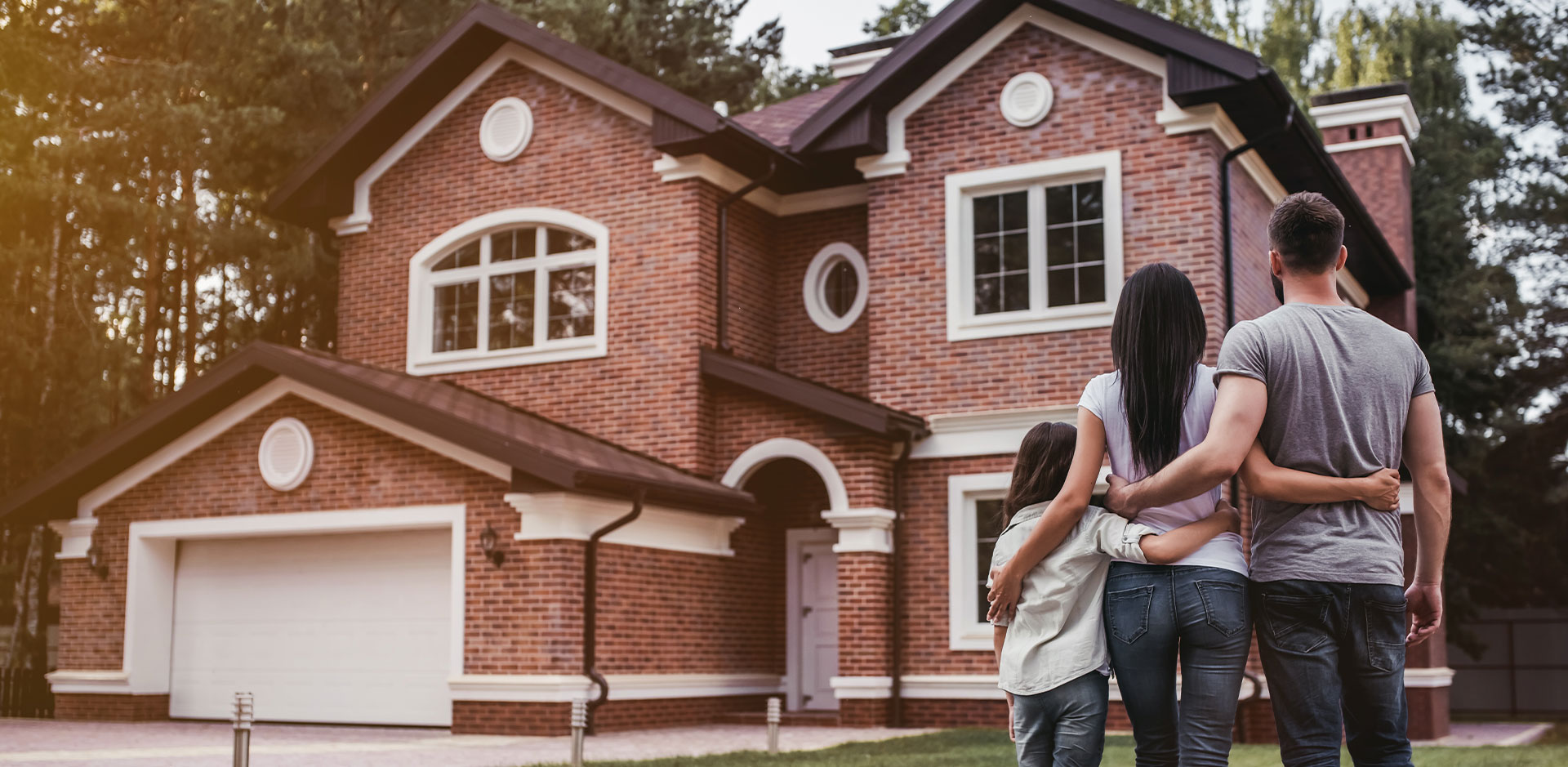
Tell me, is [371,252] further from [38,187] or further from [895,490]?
[895,490]

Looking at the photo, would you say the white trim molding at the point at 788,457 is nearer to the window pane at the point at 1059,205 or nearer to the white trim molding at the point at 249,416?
the white trim molding at the point at 249,416

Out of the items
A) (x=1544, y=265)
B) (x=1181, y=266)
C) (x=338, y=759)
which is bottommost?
(x=338, y=759)

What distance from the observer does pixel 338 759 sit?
1052cm

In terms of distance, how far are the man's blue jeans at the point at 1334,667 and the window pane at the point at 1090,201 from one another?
11.4 meters

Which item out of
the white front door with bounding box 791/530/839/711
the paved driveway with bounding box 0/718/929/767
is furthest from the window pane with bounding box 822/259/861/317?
the paved driveway with bounding box 0/718/929/767

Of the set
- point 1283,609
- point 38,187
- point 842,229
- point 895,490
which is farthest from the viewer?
point 38,187

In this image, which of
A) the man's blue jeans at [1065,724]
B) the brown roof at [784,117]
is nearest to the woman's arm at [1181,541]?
the man's blue jeans at [1065,724]

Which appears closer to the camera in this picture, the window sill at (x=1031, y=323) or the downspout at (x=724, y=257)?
the window sill at (x=1031, y=323)

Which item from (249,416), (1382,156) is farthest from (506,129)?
(1382,156)

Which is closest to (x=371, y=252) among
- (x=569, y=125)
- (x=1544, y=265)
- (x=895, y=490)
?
(x=569, y=125)

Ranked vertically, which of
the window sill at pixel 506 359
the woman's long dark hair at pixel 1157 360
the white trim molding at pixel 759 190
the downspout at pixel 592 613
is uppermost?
the white trim molding at pixel 759 190

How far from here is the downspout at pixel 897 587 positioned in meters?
14.4

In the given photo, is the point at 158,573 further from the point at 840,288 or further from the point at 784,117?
the point at 784,117

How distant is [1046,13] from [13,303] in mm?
14666
